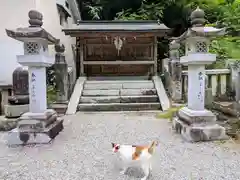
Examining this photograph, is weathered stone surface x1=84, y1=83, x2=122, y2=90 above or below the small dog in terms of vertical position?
above

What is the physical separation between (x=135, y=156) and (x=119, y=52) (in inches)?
357

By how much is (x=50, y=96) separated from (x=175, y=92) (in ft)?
14.2

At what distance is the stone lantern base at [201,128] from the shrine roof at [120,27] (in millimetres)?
6489

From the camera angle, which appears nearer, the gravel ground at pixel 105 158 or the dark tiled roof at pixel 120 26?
the gravel ground at pixel 105 158

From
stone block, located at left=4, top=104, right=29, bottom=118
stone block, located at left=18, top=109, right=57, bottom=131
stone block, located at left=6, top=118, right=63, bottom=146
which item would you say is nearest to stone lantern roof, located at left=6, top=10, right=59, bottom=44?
stone block, located at left=18, top=109, right=57, bottom=131

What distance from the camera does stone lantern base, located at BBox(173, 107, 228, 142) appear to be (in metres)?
4.97

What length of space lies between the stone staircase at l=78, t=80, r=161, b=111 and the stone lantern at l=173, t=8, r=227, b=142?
356 cm

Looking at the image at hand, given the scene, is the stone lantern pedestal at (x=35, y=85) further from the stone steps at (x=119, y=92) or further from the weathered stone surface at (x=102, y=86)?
the weathered stone surface at (x=102, y=86)

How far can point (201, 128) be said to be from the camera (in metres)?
4.97

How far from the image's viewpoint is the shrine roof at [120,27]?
432 inches

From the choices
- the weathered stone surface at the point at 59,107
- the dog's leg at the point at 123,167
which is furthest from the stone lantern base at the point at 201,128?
the weathered stone surface at the point at 59,107

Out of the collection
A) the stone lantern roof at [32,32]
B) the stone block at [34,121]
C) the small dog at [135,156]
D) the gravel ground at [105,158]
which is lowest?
the gravel ground at [105,158]

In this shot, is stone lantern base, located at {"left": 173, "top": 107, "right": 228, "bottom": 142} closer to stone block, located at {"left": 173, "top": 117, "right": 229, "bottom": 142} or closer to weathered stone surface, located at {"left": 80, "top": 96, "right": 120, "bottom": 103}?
stone block, located at {"left": 173, "top": 117, "right": 229, "bottom": 142}

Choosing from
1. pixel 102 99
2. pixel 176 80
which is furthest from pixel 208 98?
pixel 102 99
